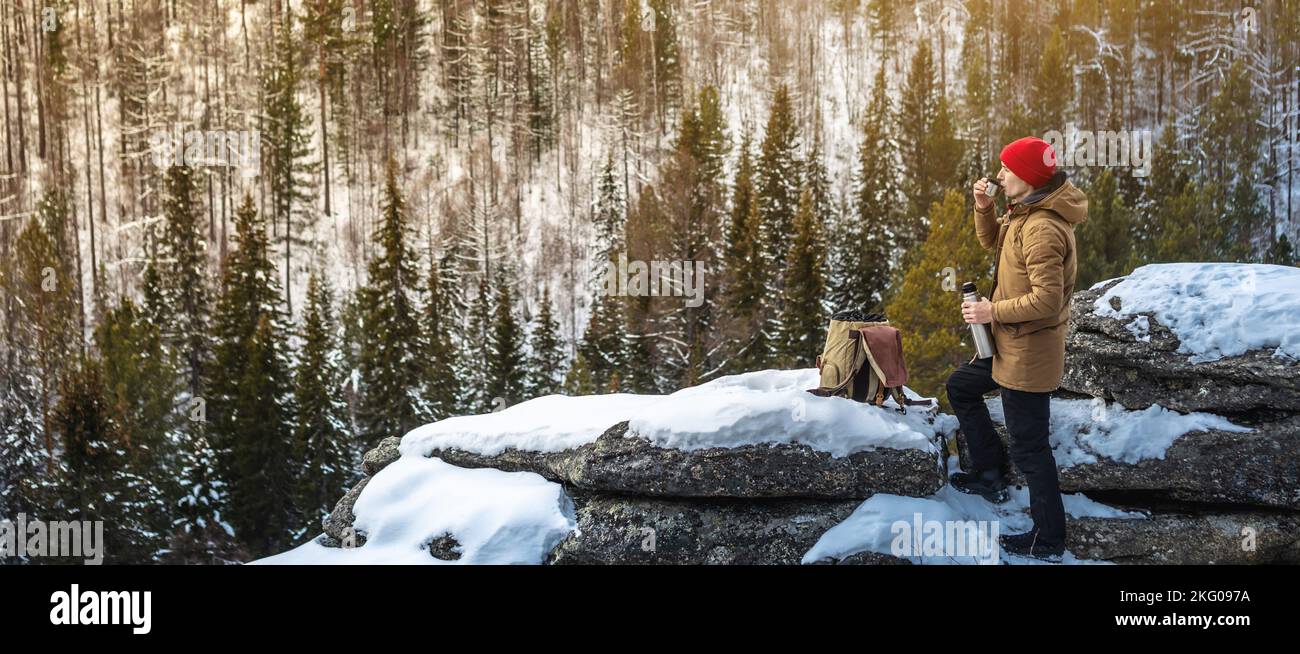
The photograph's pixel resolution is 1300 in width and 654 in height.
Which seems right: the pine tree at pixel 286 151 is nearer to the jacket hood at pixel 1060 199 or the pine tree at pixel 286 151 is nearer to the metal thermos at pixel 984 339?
the metal thermos at pixel 984 339

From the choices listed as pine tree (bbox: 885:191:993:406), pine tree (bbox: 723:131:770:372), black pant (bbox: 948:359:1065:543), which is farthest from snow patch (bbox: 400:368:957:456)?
pine tree (bbox: 723:131:770:372)

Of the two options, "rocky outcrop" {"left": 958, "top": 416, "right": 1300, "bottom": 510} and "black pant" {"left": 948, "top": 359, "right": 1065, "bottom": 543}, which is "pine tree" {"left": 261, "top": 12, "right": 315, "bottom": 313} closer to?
"black pant" {"left": 948, "top": 359, "right": 1065, "bottom": 543}

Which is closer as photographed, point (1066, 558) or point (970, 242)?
point (1066, 558)

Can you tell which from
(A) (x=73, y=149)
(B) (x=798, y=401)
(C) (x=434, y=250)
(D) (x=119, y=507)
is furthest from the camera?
(A) (x=73, y=149)

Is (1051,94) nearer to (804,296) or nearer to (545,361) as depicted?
(804,296)

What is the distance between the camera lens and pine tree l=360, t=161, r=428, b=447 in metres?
32.0

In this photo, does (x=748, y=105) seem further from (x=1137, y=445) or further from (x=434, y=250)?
(x=1137, y=445)

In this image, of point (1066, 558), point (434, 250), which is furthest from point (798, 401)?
point (434, 250)

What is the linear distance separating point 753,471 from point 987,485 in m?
1.68

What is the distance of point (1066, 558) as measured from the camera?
524 centimetres

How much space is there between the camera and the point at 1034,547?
16.3 ft

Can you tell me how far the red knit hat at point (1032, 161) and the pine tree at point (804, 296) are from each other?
82.6 ft

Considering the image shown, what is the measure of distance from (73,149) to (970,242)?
2002 inches
